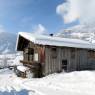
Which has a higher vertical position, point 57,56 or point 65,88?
point 57,56

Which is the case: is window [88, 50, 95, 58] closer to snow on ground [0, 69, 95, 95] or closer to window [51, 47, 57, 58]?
window [51, 47, 57, 58]

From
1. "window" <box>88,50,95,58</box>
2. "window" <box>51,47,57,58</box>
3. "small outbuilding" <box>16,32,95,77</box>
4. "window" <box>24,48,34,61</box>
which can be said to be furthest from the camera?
"window" <box>24,48,34,61</box>

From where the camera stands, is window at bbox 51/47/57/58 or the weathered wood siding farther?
window at bbox 51/47/57/58

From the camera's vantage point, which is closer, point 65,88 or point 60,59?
point 65,88

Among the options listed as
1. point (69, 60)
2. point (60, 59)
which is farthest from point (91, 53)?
point (60, 59)

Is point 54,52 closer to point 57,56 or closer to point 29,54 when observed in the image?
point 57,56

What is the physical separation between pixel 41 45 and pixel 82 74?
A: 24.3 ft

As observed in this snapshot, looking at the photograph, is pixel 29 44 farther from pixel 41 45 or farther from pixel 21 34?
pixel 41 45

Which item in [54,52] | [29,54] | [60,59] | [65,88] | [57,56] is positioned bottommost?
[65,88]

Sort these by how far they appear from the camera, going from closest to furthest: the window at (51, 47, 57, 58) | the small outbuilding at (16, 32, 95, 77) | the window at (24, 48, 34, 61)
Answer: the small outbuilding at (16, 32, 95, 77)
the window at (51, 47, 57, 58)
the window at (24, 48, 34, 61)

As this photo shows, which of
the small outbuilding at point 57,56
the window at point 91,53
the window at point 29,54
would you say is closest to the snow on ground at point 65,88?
the small outbuilding at point 57,56

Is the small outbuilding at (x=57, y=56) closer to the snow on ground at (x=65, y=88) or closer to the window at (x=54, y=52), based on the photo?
the window at (x=54, y=52)

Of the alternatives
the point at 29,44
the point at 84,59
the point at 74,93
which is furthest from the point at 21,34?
the point at 74,93

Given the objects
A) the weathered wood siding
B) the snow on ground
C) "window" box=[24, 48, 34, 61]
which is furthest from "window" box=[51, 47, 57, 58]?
the snow on ground
